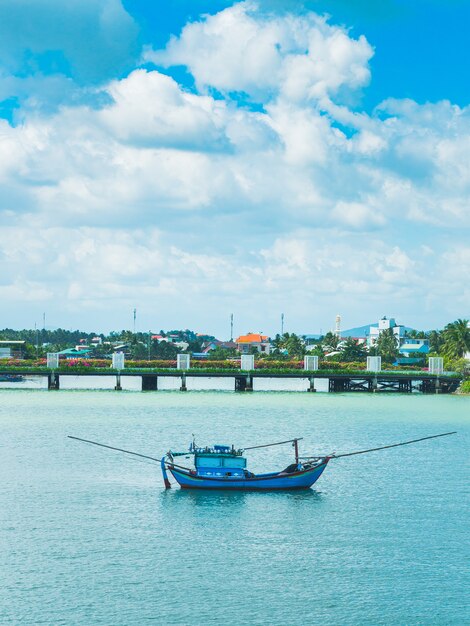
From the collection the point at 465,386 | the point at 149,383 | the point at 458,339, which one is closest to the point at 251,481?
the point at 465,386

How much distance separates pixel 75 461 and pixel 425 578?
29.4m

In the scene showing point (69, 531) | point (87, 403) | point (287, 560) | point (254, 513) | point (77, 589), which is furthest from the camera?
point (87, 403)

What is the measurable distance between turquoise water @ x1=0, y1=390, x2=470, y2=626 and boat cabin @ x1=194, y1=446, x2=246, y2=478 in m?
1.43

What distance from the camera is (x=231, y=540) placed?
125 ft

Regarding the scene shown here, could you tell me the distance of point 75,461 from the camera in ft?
188

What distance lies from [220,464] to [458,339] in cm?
9781

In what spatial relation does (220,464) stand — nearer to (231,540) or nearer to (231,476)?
(231,476)

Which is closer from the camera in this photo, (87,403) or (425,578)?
(425,578)

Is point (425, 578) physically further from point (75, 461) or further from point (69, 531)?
point (75, 461)

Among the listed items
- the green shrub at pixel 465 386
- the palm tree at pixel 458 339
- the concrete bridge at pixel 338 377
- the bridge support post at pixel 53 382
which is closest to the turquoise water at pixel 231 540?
the green shrub at pixel 465 386

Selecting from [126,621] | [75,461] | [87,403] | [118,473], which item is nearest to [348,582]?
[126,621]

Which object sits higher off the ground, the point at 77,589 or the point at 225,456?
the point at 225,456

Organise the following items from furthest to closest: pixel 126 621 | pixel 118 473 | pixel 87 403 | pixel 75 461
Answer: pixel 87 403, pixel 75 461, pixel 118 473, pixel 126 621

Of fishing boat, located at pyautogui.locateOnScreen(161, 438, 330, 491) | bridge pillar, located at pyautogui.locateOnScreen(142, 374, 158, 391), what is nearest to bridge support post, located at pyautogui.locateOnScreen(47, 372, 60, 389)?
bridge pillar, located at pyautogui.locateOnScreen(142, 374, 158, 391)
